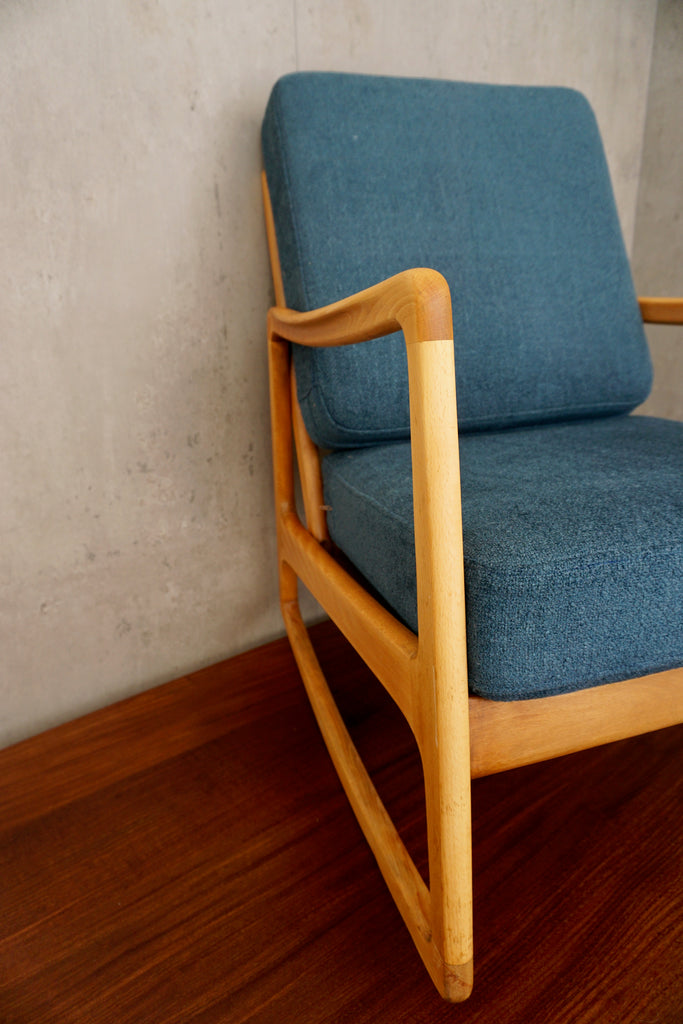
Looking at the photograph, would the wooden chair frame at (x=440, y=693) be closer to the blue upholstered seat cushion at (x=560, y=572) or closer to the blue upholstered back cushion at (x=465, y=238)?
the blue upholstered seat cushion at (x=560, y=572)

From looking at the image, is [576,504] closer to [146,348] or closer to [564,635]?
[564,635]

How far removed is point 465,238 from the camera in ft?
3.10

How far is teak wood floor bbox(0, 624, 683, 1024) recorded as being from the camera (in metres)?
0.59

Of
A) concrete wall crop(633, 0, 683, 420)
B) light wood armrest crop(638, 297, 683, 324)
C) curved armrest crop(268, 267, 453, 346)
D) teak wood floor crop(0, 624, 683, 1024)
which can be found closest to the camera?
curved armrest crop(268, 267, 453, 346)

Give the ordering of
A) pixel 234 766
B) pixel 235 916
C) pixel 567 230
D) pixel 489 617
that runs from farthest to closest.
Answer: pixel 567 230 < pixel 234 766 < pixel 235 916 < pixel 489 617

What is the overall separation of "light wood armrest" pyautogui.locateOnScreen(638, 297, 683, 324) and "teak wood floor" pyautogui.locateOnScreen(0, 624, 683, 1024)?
0.61 m

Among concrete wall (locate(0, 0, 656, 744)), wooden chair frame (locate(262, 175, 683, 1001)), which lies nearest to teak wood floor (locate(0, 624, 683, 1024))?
wooden chair frame (locate(262, 175, 683, 1001))

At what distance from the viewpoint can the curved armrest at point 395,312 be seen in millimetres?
465

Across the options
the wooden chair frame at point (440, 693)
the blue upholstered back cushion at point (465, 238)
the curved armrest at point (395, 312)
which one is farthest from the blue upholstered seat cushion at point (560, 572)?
the blue upholstered back cushion at point (465, 238)

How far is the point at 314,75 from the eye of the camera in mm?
912

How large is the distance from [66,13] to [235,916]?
3.53 ft

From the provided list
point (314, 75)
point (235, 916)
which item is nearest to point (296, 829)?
point (235, 916)

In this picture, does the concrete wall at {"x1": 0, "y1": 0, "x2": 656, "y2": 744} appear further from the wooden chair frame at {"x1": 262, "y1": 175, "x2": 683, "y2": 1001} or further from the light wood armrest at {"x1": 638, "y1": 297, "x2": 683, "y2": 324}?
the light wood armrest at {"x1": 638, "y1": 297, "x2": 683, "y2": 324}

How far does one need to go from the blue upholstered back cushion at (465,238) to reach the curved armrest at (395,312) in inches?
8.5
